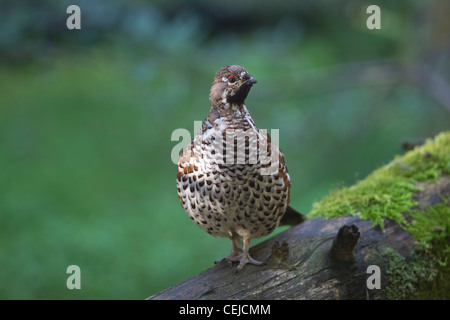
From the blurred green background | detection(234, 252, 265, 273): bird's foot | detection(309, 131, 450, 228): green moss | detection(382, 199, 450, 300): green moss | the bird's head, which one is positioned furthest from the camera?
the blurred green background

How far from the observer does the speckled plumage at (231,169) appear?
256cm

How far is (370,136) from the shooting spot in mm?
7648

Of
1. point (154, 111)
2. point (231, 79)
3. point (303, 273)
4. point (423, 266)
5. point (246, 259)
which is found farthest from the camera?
point (154, 111)

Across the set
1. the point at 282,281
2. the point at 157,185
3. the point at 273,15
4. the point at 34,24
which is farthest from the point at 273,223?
the point at 273,15

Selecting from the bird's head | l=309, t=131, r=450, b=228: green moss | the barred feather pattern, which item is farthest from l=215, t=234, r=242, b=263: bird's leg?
the bird's head

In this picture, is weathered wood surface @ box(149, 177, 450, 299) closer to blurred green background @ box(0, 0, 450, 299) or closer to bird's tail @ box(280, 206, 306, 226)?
bird's tail @ box(280, 206, 306, 226)

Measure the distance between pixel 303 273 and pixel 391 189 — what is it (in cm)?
109

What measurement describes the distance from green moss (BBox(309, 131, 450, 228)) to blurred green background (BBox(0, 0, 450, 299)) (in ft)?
0.70

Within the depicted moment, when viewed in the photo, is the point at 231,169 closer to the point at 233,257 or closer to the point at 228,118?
the point at 228,118

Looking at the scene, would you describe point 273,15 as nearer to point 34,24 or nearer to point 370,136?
point 370,136

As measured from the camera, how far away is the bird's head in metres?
2.50

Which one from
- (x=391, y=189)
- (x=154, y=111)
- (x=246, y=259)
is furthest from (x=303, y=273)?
(x=154, y=111)

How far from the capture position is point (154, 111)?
18.2ft

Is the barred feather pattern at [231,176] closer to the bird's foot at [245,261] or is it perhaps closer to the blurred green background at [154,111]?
the bird's foot at [245,261]
